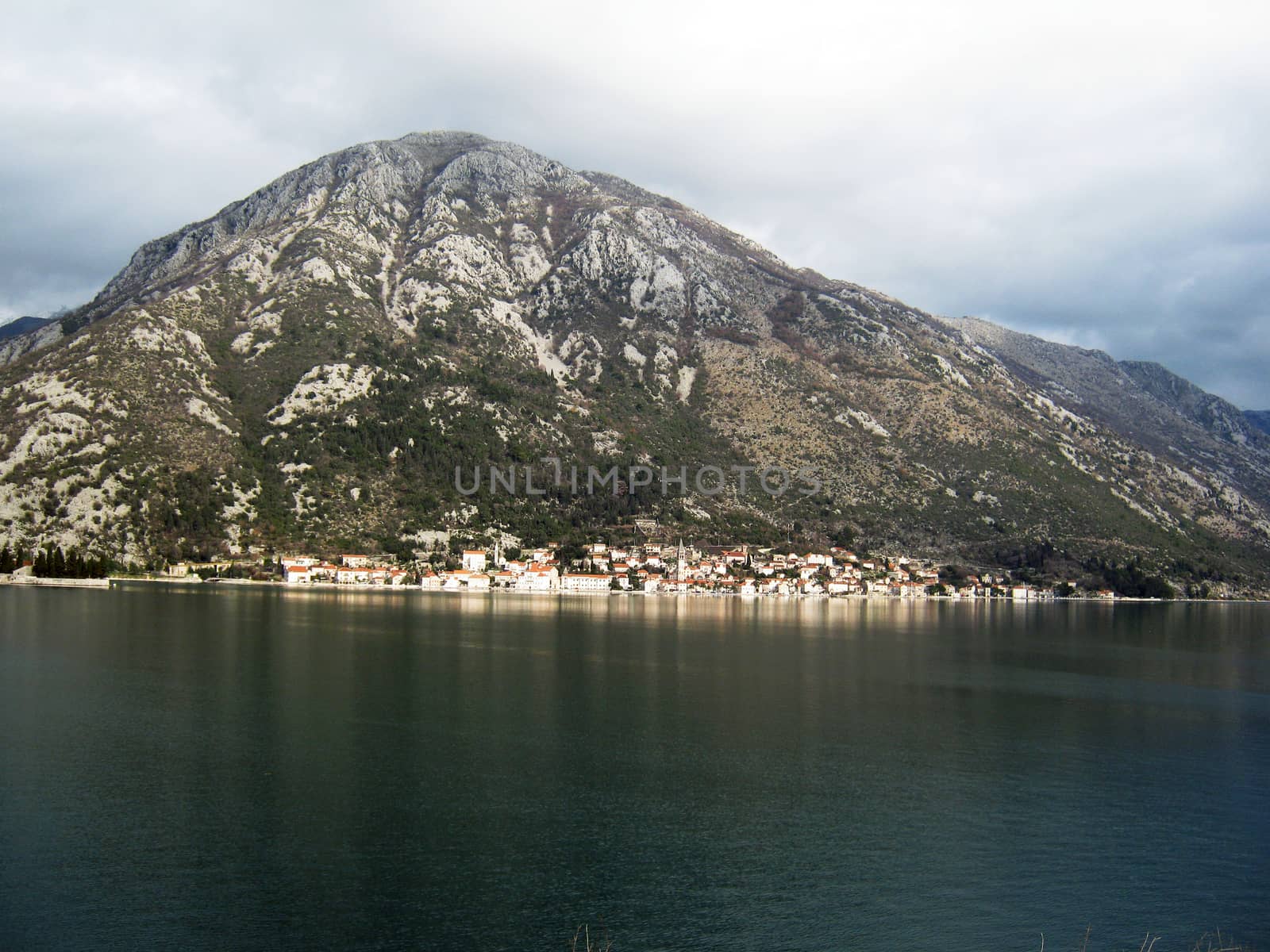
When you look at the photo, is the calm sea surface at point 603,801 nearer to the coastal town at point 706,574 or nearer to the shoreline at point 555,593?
the shoreline at point 555,593

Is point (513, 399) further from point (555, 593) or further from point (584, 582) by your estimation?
point (555, 593)

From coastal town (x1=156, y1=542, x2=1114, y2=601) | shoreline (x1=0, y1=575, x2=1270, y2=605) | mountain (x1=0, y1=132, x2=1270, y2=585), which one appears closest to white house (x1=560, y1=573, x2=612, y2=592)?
coastal town (x1=156, y1=542, x2=1114, y2=601)

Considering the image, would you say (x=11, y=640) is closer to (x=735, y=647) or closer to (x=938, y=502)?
(x=735, y=647)

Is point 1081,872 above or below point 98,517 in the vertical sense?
below

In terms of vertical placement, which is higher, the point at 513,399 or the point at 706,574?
the point at 513,399

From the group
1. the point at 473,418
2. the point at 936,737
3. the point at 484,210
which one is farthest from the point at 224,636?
the point at 484,210

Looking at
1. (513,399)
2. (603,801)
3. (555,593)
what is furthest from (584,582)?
(603,801)

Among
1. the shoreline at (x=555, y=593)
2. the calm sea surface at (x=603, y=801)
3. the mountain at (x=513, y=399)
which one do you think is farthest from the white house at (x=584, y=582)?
the calm sea surface at (x=603, y=801)
